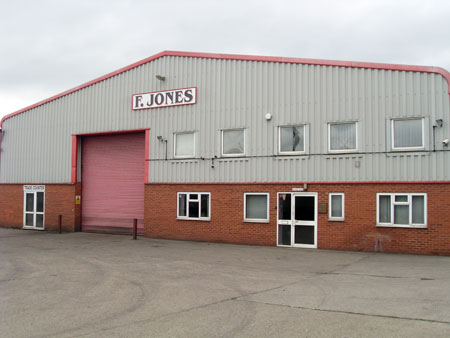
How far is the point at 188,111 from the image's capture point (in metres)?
19.3

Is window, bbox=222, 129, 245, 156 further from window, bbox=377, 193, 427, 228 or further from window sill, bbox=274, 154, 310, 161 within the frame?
window, bbox=377, 193, 427, 228

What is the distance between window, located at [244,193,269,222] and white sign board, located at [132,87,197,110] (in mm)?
4794

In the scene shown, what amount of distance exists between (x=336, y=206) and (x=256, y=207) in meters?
3.07

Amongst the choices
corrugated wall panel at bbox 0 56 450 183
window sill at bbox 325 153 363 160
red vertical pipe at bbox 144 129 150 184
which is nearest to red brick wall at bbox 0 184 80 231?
corrugated wall panel at bbox 0 56 450 183

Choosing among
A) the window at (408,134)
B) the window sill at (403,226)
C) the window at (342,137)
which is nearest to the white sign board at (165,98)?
the window at (342,137)

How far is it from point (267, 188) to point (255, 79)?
4.31 m

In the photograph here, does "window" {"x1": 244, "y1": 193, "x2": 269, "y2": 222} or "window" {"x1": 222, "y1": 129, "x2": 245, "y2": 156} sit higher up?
"window" {"x1": 222, "y1": 129, "x2": 245, "y2": 156}

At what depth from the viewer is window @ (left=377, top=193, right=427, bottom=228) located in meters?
14.8

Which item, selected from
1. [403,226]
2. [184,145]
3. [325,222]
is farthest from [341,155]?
[184,145]

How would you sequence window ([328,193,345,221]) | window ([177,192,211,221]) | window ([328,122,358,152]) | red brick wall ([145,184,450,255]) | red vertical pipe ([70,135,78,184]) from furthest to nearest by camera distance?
red vertical pipe ([70,135,78,184]) → window ([177,192,211,221]) → window ([328,122,358,152]) → window ([328,193,345,221]) → red brick wall ([145,184,450,255])

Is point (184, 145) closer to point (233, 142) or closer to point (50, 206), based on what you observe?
point (233, 142)

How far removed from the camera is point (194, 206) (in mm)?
18734

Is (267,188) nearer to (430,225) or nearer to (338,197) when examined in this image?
(338,197)

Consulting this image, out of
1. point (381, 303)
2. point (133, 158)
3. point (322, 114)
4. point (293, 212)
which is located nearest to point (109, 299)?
point (381, 303)
